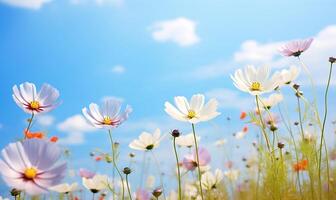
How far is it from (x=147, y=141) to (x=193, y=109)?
0.66 ft

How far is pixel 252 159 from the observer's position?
2.84 m

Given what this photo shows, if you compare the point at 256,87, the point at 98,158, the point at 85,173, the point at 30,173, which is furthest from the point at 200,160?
the point at 98,158

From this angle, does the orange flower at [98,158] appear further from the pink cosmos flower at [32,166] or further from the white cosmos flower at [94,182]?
the pink cosmos flower at [32,166]

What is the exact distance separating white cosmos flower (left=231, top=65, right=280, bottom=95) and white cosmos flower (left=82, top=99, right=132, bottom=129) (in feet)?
1.05

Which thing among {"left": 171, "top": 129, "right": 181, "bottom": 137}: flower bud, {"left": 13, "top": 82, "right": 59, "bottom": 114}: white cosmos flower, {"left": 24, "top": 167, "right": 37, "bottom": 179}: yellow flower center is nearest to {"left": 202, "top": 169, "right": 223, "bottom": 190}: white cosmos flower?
{"left": 171, "top": 129, "right": 181, "bottom": 137}: flower bud

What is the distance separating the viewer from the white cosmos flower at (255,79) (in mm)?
1265

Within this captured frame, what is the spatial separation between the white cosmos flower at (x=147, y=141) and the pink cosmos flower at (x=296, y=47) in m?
0.49

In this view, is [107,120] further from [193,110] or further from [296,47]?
[296,47]

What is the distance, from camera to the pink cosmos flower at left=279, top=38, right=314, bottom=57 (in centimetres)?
146

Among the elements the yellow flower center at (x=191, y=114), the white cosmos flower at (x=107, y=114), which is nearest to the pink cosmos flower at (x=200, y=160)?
the yellow flower center at (x=191, y=114)

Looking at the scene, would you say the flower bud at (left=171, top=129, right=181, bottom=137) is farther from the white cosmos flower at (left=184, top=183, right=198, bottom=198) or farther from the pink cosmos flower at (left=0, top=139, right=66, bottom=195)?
the white cosmos flower at (left=184, top=183, right=198, bottom=198)

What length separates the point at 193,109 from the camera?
1230mm

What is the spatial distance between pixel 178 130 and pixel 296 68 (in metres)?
0.64

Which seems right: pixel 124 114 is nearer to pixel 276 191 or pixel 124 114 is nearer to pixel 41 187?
pixel 41 187
